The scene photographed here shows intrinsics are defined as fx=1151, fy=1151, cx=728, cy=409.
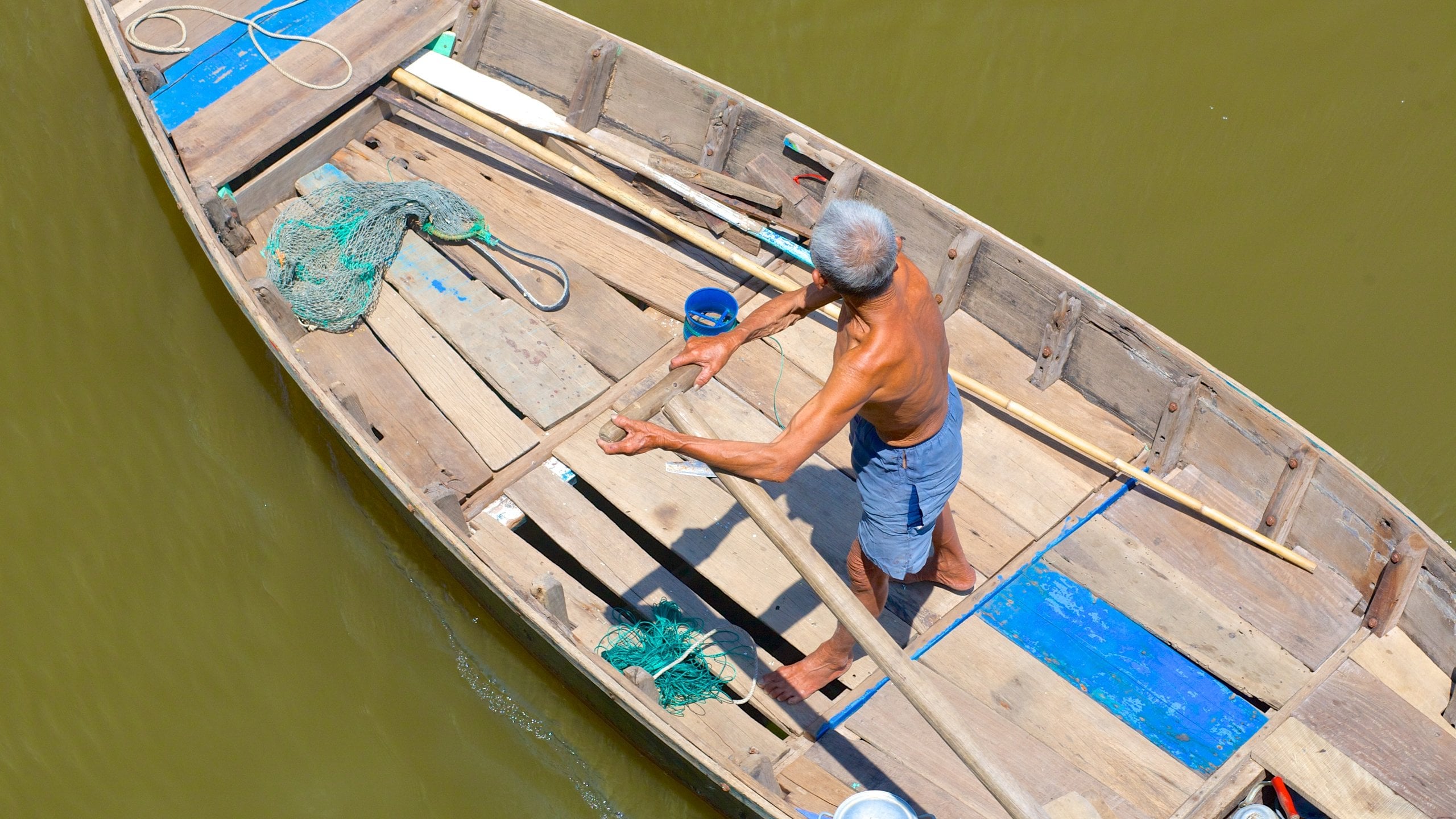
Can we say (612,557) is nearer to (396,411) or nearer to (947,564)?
(396,411)

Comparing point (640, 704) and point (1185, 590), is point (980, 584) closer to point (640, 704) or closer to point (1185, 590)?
point (1185, 590)

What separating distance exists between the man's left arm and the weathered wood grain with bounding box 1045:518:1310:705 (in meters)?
1.98

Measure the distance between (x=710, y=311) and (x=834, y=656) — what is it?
1.90 metres

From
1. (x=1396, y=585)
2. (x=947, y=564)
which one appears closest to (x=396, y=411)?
(x=947, y=564)

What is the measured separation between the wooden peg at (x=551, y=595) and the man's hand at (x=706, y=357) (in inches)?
50.1

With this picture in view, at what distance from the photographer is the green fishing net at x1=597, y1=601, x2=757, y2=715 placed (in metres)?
4.80

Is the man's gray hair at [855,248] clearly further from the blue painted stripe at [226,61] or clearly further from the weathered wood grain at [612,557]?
the blue painted stripe at [226,61]

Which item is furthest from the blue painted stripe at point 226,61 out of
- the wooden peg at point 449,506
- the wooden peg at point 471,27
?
the wooden peg at point 449,506

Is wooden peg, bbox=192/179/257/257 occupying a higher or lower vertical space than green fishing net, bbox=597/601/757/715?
higher

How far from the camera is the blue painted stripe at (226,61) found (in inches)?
259

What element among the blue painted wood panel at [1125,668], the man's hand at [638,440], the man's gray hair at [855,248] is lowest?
the blue painted wood panel at [1125,668]

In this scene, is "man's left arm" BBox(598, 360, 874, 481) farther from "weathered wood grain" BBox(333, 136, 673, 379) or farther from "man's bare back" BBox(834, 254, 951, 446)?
"weathered wood grain" BBox(333, 136, 673, 379)

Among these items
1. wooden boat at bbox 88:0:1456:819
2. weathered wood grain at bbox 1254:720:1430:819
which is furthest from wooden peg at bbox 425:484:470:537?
weathered wood grain at bbox 1254:720:1430:819

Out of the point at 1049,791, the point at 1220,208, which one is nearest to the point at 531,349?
the point at 1049,791
